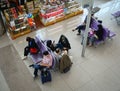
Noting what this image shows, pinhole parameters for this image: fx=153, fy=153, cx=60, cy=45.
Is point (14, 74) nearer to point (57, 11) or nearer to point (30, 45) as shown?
point (30, 45)

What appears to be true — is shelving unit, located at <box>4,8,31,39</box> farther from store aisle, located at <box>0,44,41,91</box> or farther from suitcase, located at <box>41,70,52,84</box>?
suitcase, located at <box>41,70,52,84</box>

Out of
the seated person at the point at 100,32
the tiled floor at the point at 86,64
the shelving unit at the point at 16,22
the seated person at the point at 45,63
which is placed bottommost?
A: the tiled floor at the point at 86,64

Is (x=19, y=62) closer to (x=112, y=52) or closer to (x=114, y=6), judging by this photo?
(x=112, y=52)

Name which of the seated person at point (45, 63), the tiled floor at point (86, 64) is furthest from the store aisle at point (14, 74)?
the seated person at point (45, 63)

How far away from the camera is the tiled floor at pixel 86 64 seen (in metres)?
3.94

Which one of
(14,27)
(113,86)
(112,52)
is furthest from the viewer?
(14,27)

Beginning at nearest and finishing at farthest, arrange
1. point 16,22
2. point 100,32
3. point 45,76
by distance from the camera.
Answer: point 45,76 < point 100,32 < point 16,22

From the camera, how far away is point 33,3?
18.8 feet

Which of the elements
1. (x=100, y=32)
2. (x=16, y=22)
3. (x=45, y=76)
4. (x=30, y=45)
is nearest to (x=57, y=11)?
(x=16, y=22)

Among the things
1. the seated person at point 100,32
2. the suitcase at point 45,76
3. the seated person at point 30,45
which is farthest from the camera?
the seated person at point 100,32

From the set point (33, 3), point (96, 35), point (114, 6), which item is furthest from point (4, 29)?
point (114, 6)

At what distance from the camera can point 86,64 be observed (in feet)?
14.7

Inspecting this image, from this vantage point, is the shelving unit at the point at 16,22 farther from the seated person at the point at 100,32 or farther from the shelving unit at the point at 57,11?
the seated person at the point at 100,32

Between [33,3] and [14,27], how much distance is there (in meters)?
1.23
